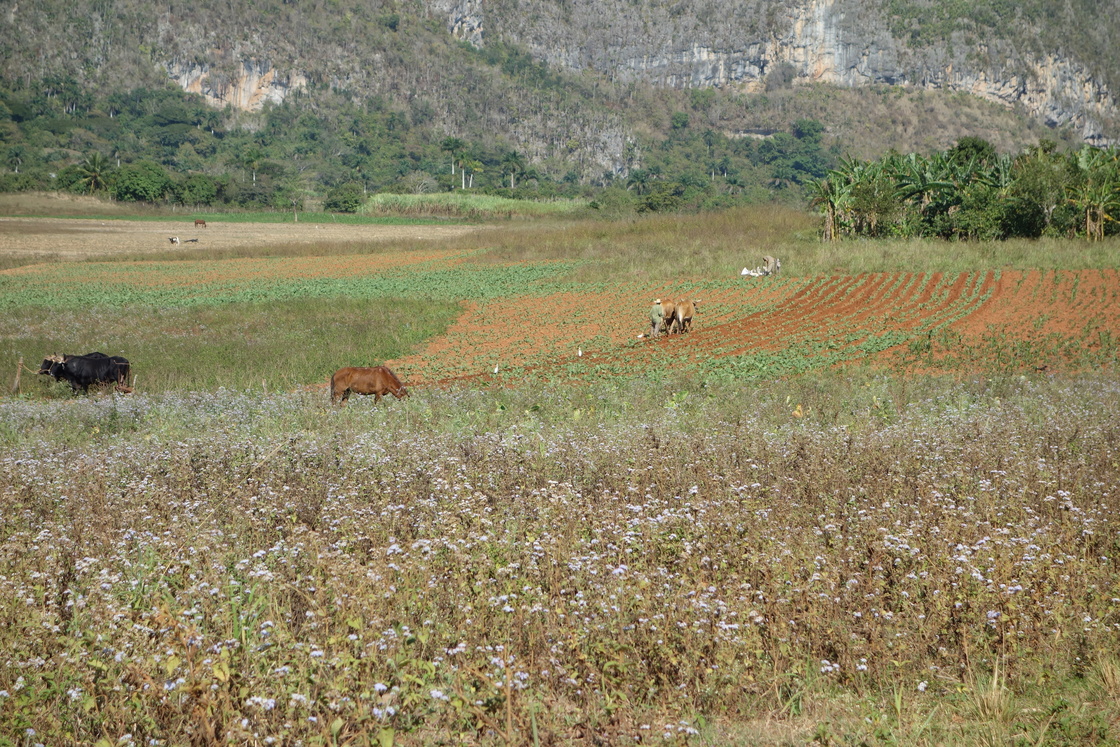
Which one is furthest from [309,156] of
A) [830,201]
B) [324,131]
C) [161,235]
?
[830,201]

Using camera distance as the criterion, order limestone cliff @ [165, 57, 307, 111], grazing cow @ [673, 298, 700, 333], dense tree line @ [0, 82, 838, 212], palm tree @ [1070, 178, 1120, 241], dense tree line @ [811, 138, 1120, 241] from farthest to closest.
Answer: limestone cliff @ [165, 57, 307, 111], dense tree line @ [0, 82, 838, 212], dense tree line @ [811, 138, 1120, 241], palm tree @ [1070, 178, 1120, 241], grazing cow @ [673, 298, 700, 333]

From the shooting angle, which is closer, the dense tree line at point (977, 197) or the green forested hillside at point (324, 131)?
the dense tree line at point (977, 197)

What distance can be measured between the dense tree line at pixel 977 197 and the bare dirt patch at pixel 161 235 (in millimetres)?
24641

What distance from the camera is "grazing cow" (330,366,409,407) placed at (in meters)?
12.9

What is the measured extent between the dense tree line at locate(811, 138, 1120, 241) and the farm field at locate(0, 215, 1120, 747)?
90.9 feet

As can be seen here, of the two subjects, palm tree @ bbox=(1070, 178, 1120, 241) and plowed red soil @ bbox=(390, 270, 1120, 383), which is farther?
palm tree @ bbox=(1070, 178, 1120, 241)

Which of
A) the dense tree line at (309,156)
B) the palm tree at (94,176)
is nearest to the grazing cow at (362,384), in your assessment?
the dense tree line at (309,156)

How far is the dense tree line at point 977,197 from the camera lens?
35.2 metres

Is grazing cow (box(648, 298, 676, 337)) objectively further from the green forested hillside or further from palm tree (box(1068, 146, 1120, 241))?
the green forested hillside

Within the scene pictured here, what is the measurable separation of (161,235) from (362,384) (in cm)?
5469

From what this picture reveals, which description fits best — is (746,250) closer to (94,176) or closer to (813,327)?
(813,327)

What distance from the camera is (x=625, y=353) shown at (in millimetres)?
18344

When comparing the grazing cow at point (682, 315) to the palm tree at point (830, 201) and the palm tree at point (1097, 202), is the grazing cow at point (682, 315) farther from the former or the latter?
the palm tree at point (1097, 202)

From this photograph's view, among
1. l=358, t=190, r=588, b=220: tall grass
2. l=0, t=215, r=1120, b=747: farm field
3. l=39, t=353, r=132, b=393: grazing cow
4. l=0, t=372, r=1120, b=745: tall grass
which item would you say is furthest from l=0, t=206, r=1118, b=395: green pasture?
l=358, t=190, r=588, b=220: tall grass
